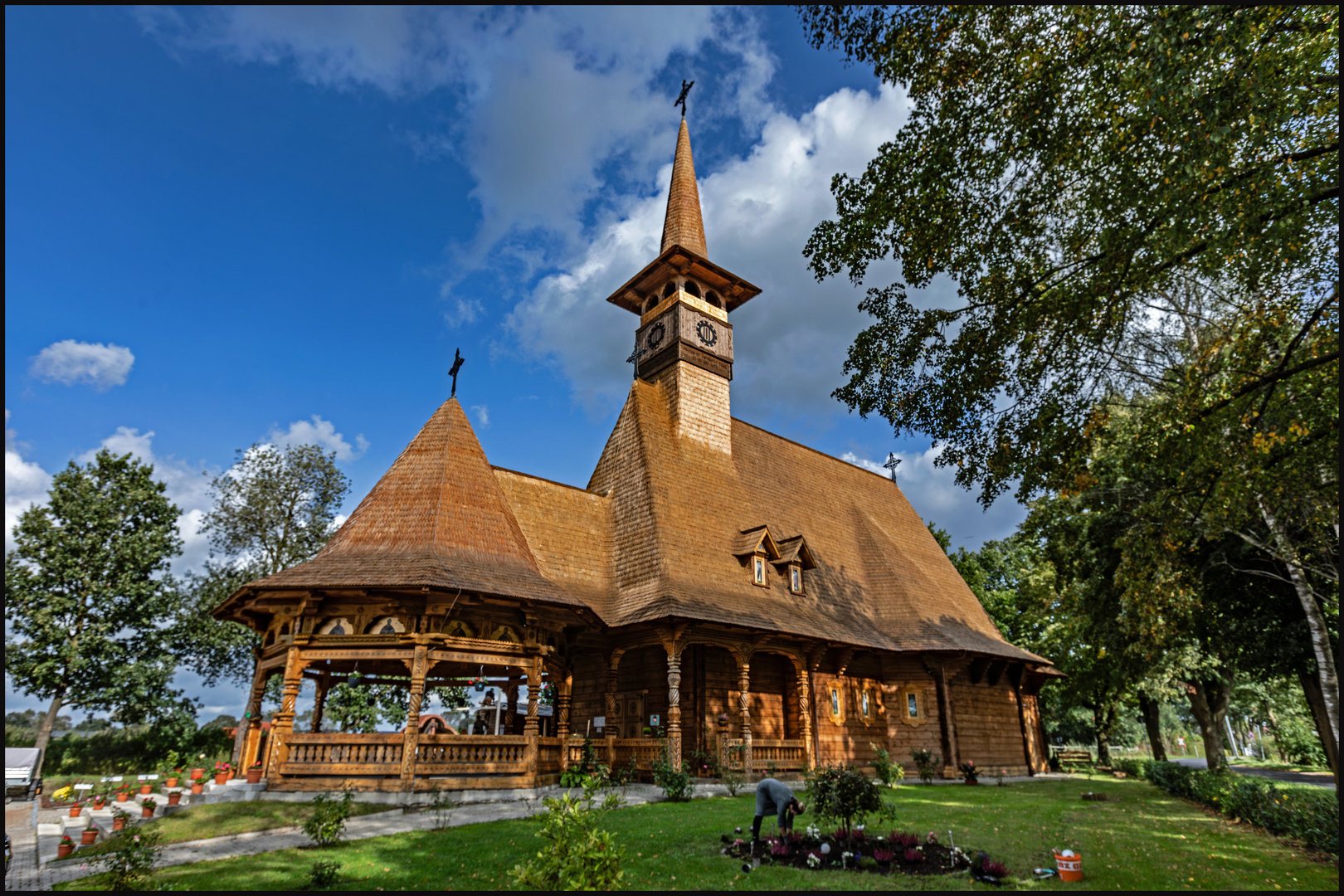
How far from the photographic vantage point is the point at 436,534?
1614 centimetres

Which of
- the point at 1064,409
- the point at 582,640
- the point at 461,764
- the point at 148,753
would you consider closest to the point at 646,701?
the point at 582,640

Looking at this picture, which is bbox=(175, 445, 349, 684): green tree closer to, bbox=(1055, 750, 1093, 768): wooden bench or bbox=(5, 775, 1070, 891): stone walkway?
bbox=(5, 775, 1070, 891): stone walkway

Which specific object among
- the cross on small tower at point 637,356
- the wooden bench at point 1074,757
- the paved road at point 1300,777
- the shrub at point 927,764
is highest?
the cross on small tower at point 637,356

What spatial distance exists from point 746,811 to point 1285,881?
7.63m

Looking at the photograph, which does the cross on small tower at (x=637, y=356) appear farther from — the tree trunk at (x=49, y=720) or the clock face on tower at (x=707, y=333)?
the tree trunk at (x=49, y=720)

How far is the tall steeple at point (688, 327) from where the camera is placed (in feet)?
84.4

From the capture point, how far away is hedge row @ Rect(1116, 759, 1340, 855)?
1061cm

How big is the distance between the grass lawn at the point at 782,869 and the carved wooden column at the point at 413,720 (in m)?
2.74

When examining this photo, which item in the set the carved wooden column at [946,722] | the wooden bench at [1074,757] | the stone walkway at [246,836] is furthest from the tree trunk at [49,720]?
the wooden bench at [1074,757]

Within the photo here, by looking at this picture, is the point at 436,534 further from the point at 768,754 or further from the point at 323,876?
the point at 768,754

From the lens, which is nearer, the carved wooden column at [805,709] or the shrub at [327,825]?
the shrub at [327,825]

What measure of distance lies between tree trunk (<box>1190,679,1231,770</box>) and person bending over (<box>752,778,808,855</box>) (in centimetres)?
2052

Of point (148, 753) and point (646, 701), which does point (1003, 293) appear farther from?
point (148, 753)

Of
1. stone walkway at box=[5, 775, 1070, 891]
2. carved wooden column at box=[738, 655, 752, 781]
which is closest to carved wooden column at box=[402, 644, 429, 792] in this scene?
stone walkway at box=[5, 775, 1070, 891]
